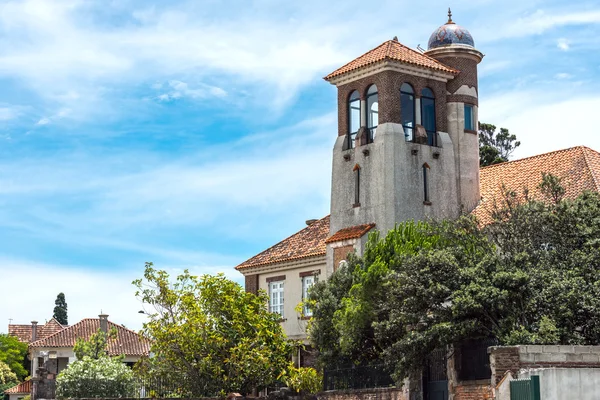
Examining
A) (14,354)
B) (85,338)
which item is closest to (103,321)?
(85,338)

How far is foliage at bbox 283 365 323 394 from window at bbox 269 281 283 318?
10.5 m

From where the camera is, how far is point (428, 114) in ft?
139

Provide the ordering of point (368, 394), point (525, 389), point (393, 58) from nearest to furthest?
point (525, 389) → point (368, 394) → point (393, 58)

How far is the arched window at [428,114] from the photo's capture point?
138 ft

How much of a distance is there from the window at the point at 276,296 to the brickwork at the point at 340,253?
7.21 meters

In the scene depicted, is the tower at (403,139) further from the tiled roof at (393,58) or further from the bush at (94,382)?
the bush at (94,382)

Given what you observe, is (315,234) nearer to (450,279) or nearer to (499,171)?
(499,171)

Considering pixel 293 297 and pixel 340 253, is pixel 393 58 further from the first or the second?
pixel 293 297

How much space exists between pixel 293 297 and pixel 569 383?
83.4ft

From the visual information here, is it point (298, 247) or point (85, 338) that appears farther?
point (85, 338)

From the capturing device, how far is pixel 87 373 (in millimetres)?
36750

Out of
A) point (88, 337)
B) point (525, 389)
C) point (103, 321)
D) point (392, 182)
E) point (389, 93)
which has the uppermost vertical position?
point (389, 93)

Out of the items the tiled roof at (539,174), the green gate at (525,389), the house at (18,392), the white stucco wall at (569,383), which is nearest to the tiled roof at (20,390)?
the house at (18,392)

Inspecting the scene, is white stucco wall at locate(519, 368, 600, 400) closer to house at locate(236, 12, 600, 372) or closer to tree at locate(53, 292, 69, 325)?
house at locate(236, 12, 600, 372)
